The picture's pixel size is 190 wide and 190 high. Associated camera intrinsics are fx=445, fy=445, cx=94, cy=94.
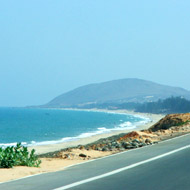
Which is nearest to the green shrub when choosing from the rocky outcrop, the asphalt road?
the asphalt road

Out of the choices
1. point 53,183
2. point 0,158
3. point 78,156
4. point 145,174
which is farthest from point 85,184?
point 78,156

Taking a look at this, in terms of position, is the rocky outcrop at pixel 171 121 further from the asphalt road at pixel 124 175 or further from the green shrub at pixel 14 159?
the green shrub at pixel 14 159

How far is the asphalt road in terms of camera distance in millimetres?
8023

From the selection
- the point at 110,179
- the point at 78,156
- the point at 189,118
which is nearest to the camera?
the point at 110,179

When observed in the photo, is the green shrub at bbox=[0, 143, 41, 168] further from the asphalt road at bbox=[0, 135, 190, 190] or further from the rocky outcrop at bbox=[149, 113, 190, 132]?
the rocky outcrop at bbox=[149, 113, 190, 132]

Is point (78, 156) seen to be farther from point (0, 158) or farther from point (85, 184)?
point (85, 184)

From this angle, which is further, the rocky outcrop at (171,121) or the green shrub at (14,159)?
the rocky outcrop at (171,121)

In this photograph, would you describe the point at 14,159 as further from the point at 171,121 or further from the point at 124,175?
the point at 171,121

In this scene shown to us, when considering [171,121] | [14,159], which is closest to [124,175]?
[14,159]

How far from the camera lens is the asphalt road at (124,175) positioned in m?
8.02

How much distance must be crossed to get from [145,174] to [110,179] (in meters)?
0.89

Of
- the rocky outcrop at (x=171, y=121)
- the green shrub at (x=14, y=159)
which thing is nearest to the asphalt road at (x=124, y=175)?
the green shrub at (x=14, y=159)

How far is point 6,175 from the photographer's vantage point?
981 cm

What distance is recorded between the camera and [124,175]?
928cm
